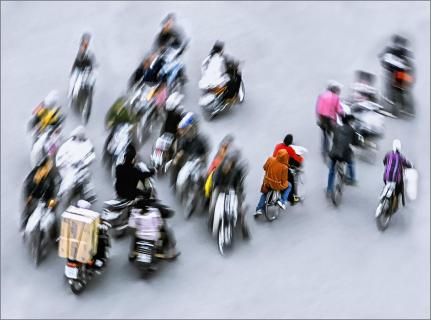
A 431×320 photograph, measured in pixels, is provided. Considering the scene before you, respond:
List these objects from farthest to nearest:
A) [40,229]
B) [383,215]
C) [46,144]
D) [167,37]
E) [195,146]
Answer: [167,37] < [46,144] < [195,146] < [383,215] < [40,229]

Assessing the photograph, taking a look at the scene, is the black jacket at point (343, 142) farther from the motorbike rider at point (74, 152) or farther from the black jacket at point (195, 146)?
the motorbike rider at point (74, 152)

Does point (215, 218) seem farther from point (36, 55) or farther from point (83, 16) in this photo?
point (83, 16)

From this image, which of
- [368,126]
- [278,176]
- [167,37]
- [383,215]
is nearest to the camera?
[278,176]

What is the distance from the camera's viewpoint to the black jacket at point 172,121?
1512 centimetres

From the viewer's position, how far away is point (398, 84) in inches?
669

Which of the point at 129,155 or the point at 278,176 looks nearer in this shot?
the point at 129,155

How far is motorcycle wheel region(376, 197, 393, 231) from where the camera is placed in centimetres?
1422

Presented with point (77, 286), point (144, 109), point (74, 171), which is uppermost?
point (144, 109)

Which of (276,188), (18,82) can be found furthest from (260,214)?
(18,82)

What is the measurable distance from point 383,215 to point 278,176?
1742mm

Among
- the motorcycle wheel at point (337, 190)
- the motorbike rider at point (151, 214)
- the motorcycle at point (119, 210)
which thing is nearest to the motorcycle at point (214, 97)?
the motorcycle wheel at point (337, 190)

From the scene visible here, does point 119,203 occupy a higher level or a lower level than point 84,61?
lower

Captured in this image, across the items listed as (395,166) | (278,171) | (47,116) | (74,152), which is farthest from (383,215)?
(47,116)

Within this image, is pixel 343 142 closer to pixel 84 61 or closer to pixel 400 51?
pixel 400 51
